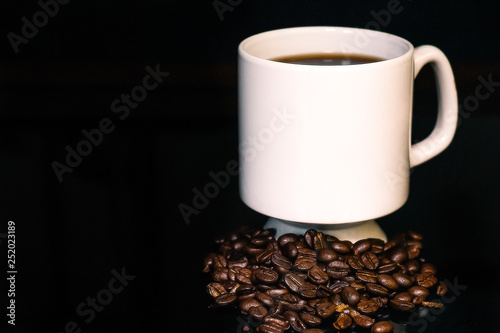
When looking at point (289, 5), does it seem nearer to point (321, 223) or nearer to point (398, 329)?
point (321, 223)

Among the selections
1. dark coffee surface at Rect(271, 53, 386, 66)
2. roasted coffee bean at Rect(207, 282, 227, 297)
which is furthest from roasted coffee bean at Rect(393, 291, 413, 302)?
dark coffee surface at Rect(271, 53, 386, 66)

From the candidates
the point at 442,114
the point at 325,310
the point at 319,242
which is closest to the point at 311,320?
Answer: the point at 325,310

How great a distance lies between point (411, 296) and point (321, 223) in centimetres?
14

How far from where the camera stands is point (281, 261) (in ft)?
3.42

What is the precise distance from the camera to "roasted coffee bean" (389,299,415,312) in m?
0.99

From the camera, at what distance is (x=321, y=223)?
3.49 ft

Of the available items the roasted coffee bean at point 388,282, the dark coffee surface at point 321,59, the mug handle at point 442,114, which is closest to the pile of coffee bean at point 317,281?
the roasted coffee bean at point 388,282

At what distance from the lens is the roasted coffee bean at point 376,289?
3.29ft

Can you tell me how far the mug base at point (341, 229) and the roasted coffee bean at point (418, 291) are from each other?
12cm

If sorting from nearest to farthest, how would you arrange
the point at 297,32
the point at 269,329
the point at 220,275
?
the point at 269,329, the point at 220,275, the point at 297,32

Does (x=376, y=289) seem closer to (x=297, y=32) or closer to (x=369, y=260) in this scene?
(x=369, y=260)

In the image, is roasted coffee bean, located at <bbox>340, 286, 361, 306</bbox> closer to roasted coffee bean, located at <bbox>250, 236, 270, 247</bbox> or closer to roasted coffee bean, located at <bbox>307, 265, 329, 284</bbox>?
roasted coffee bean, located at <bbox>307, 265, 329, 284</bbox>

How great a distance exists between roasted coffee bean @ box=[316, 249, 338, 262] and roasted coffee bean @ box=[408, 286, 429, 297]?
0.10 metres

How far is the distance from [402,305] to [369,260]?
0.24ft
